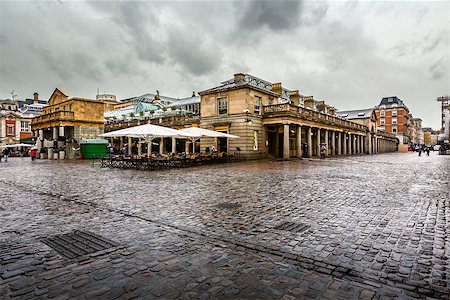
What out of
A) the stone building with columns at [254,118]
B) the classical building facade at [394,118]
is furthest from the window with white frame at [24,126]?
the classical building facade at [394,118]

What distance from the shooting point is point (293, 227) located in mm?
5438

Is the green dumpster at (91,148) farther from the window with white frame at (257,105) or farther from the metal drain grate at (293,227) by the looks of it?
the metal drain grate at (293,227)

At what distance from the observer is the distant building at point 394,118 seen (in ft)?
284

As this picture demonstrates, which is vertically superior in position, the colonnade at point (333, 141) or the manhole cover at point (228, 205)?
the colonnade at point (333, 141)

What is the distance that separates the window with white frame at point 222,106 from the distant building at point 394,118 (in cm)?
7448

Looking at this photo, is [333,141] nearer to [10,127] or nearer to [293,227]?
[293,227]

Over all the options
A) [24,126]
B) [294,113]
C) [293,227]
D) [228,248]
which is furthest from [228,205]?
[24,126]

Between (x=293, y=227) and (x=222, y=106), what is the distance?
26575 millimetres

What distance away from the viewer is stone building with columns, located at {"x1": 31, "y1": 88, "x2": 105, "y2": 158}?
34.4m

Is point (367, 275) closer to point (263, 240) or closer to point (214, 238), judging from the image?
point (263, 240)

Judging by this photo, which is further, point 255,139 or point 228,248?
point 255,139

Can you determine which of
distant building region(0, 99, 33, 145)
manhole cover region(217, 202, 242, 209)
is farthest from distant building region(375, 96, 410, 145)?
distant building region(0, 99, 33, 145)

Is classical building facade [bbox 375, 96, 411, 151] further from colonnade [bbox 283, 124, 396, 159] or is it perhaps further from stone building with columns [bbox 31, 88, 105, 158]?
stone building with columns [bbox 31, 88, 105, 158]

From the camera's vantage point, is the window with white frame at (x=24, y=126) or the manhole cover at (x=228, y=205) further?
the window with white frame at (x=24, y=126)
